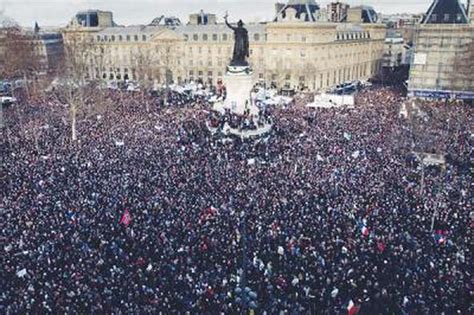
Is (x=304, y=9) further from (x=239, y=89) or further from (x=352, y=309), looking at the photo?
(x=352, y=309)

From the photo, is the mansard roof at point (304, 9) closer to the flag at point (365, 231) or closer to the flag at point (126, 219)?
the flag at point (365, 231)

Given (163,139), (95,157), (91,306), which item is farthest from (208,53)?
(91,306)

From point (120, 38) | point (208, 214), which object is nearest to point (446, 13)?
point (208, 214)

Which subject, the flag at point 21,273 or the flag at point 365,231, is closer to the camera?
the flag at point 21,273

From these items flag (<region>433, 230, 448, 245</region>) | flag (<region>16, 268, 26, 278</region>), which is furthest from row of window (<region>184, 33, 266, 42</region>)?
flag (<region>16, 268, 26, 278</region>)

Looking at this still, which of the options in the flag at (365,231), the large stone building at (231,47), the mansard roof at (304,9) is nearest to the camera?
the flag at (365,231)

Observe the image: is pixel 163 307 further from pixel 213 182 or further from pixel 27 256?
pixel 213 182

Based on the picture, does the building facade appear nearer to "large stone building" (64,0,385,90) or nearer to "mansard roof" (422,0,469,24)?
"large stone building" (64,0,385,90)

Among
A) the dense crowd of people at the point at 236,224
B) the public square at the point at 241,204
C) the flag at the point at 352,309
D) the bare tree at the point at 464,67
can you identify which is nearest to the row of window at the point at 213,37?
the public square at the point at 241,204
